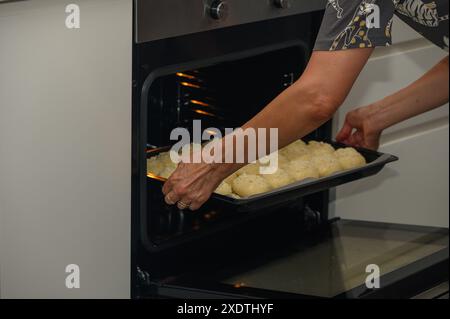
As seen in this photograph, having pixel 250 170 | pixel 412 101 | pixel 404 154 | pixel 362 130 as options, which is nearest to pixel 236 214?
pixel 250 170

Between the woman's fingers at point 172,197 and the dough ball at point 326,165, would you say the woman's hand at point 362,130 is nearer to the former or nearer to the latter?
the dough ball at point 326,165

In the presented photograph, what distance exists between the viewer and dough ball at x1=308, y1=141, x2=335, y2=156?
6.02 feet

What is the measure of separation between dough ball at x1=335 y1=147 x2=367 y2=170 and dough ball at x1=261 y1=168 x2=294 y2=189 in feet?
0.39

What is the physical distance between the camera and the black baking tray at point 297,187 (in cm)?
157

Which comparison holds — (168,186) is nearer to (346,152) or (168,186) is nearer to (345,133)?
(346,152)

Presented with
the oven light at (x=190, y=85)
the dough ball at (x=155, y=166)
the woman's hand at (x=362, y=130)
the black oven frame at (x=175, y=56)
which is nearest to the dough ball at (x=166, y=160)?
the dough ball at (x=155, y=166)

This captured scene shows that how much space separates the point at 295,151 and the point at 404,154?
421 mm

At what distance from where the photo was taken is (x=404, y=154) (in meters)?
2.19

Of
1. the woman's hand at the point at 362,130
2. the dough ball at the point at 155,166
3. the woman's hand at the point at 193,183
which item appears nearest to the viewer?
the woman's hand at the point at 193,183

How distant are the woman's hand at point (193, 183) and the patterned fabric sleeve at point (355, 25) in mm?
268

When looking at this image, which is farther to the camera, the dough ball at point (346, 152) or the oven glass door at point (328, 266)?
the dough ball at point (346, 152)
